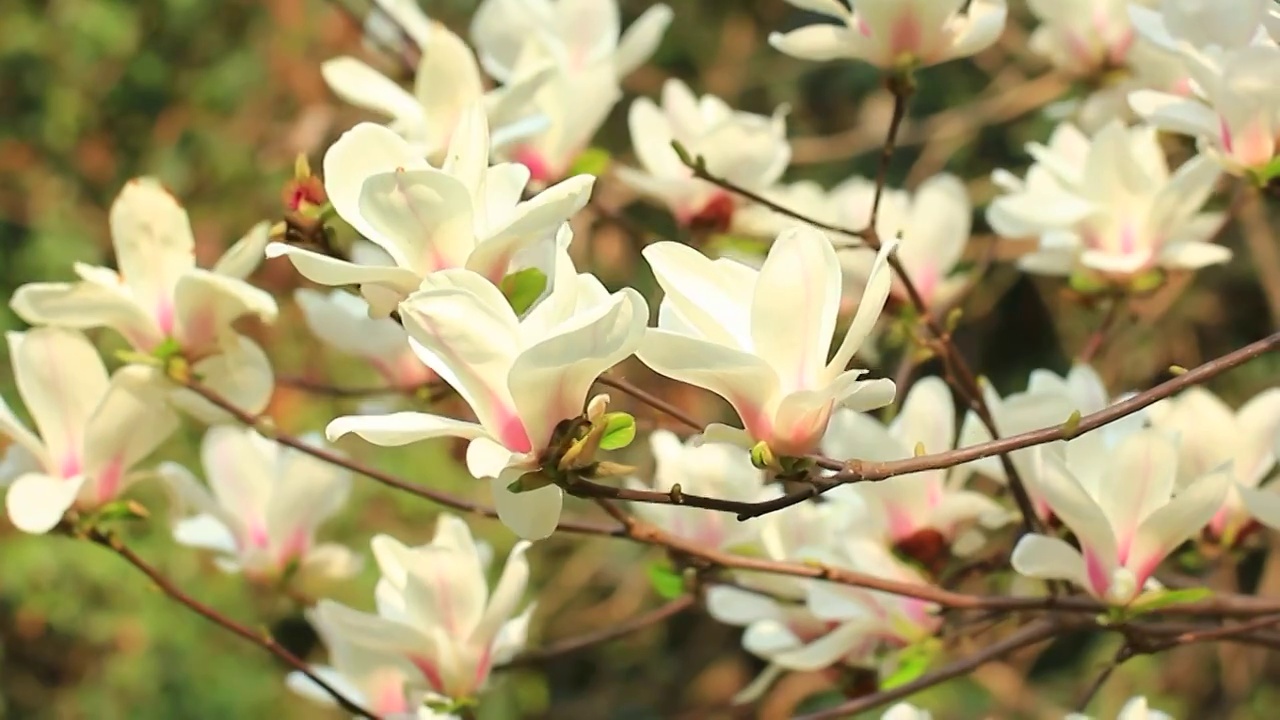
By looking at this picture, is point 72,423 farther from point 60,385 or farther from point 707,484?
point 707,484

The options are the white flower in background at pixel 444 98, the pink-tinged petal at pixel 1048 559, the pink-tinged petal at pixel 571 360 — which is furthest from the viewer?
the white flower in background at pixel 444 98

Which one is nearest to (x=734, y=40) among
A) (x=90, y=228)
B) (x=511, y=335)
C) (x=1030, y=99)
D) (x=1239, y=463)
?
(x=1030, y=99)

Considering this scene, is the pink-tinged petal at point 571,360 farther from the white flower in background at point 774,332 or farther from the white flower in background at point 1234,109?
the white flower in background at point 1234,109

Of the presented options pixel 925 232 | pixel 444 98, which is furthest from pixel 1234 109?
pixel 444 98

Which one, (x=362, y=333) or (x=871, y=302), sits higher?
(x=871, y=302)

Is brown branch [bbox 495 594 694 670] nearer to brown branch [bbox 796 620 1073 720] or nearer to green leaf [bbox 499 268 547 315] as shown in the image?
brown branch [bbox 796 620 1073 720]

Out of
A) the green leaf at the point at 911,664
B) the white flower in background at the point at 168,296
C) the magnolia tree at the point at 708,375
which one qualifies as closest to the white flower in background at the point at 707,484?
the magnolia tree at the point at 708,375

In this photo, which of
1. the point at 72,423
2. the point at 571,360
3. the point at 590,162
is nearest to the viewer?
the point at 571,360
